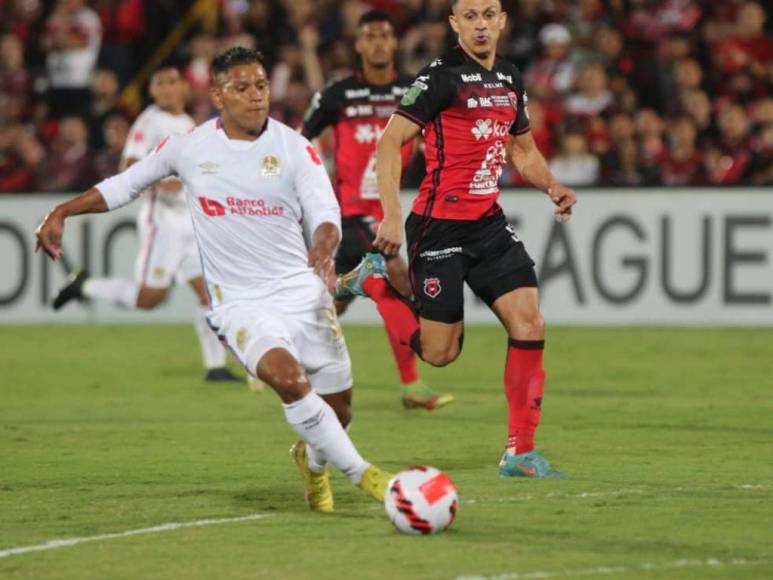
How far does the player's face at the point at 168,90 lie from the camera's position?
13.6m

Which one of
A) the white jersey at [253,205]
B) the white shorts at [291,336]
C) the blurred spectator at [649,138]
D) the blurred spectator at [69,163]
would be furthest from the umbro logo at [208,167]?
the blurred spectator at [69,163]

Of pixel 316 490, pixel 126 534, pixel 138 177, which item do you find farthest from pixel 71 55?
pixel 126 534

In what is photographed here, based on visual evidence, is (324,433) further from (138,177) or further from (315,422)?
(138,177)

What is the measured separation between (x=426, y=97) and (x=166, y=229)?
5556 millimetres

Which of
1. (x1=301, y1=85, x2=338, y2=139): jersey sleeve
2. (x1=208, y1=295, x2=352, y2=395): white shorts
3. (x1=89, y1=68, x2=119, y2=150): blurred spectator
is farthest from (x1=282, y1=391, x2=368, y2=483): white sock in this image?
(x1=89, y1=68, x2=119, y2=150): blurred spectator

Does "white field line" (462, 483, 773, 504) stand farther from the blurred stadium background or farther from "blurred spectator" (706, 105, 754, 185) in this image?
"blurred spectator" (706, 105, 754, 185)

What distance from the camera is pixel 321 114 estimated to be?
38.7ft

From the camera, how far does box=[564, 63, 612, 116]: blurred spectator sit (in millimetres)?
18547

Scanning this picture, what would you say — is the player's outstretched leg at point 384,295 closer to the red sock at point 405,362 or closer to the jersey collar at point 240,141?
the red sock at point 405,362

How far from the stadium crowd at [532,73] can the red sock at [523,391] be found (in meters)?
8.65

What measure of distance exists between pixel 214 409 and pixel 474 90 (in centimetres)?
396

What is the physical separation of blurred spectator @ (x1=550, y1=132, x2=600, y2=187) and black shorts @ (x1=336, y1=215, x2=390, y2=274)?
19.8 ft

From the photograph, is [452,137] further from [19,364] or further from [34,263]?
[34,263]

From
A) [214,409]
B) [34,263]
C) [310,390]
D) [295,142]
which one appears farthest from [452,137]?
[34,263]
